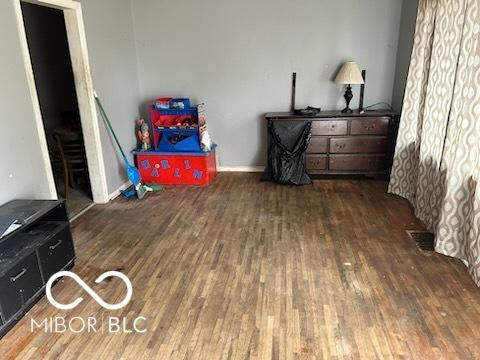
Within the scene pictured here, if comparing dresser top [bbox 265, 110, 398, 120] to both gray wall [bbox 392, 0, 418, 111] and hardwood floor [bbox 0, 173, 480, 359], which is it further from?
hardwood floor [bbox 0, 173, 480, 359]

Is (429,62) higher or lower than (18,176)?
higher

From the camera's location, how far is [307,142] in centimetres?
402

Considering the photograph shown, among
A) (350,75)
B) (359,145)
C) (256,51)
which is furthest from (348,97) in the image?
(256,51)

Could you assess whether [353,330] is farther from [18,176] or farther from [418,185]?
[18,176]

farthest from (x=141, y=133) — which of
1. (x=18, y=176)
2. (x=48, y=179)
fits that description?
(x=18, y=176)

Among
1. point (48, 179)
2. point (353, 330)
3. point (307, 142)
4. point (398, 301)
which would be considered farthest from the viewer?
point (307, 142)

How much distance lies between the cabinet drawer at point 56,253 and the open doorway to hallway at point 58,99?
1404 millimetres

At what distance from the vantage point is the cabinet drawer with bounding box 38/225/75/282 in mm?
2166

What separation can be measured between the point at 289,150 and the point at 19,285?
2.95m

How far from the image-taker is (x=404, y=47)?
3.96 metres

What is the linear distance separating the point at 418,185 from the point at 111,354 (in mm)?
2784

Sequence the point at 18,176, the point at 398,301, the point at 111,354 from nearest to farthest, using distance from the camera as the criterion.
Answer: the point at 111,354 < the point at 398,301 < the point at 18,176

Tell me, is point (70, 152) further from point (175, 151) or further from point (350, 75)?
point (350, 75)

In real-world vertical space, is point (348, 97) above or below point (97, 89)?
below
